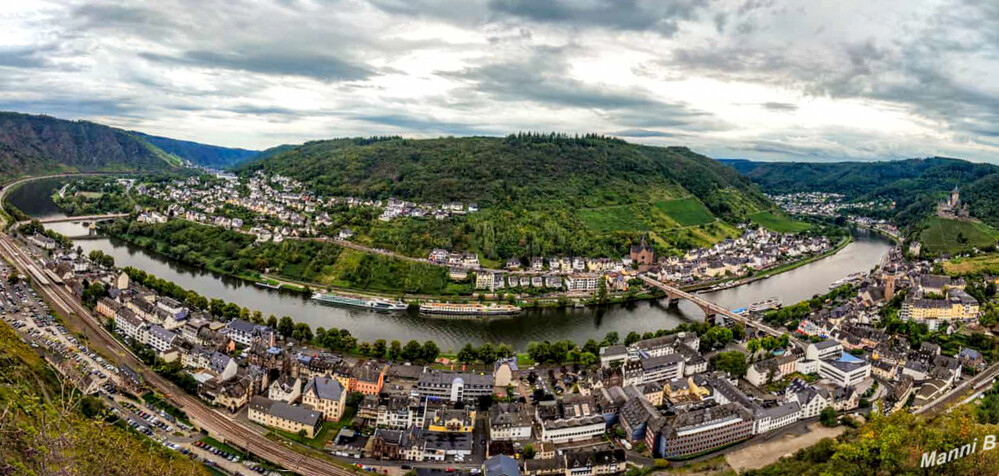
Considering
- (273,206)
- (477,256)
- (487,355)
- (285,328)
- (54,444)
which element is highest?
(54,444)

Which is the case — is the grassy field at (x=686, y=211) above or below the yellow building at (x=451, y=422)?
above

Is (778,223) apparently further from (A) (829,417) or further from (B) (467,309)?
(A) (829,417)

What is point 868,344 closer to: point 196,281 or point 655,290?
point 655,290

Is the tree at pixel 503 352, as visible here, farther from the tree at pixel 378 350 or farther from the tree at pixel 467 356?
the tree at pixel 378 350

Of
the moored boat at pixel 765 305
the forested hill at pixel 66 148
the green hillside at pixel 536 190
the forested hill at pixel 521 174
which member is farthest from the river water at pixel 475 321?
the forested hill at pixel 66 148

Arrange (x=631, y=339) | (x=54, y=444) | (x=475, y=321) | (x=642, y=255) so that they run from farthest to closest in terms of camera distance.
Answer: (x=642, y=255)
(x=475, y=321)
(x=631, y=339)
(x=54, y=444)

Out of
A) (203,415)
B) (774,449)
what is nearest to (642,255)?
(774,449)

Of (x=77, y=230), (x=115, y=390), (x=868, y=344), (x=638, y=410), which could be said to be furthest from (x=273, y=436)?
(x=77, y=230)
